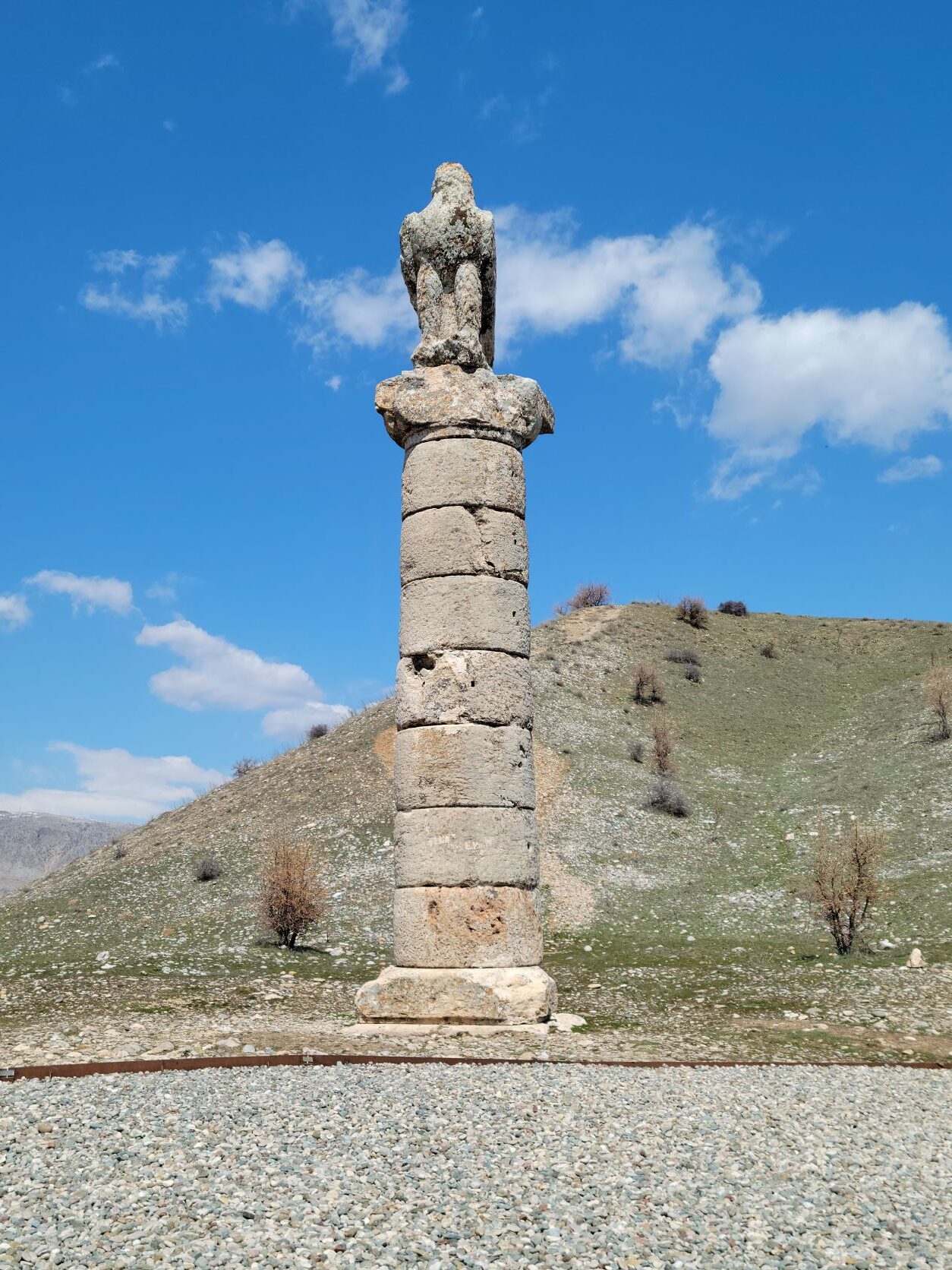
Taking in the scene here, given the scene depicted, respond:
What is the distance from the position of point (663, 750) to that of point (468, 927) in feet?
66.9

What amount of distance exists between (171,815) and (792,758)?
17.6m

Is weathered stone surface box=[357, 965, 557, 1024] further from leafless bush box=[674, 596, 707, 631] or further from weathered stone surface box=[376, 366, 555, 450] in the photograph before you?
leafless bush box=[674, 596, 707, 631]

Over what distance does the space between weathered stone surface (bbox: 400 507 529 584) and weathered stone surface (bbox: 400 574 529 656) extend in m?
0.11

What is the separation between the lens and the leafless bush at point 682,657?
127 feet

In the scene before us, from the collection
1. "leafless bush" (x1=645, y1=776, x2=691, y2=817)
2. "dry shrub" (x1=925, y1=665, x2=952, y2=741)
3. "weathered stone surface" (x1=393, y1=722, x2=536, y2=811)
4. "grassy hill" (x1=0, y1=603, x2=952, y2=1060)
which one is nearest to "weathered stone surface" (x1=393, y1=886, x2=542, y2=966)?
"weathered stone surface" (x1=393, y1=722, x2=536, y2=811)

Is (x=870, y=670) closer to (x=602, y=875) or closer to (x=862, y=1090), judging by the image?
(x=602, y=875)

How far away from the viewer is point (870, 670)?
136 feet

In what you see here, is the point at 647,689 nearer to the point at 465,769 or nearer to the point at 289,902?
the point at 289,902

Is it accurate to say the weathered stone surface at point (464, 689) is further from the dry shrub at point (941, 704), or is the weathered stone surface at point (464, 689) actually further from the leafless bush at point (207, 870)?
the dry shrub at point (941, 704)

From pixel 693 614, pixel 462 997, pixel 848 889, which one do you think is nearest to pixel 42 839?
pixel 693 614

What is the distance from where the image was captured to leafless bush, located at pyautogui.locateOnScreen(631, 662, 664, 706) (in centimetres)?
3422

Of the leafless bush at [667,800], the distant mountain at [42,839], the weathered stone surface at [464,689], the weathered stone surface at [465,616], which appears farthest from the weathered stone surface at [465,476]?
the distant mountain at [42,839]

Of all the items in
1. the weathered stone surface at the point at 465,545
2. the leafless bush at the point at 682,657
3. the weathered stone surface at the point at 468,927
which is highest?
the leafless bush at the point at 682,657

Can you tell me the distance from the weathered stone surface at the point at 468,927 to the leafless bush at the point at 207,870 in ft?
46.5
